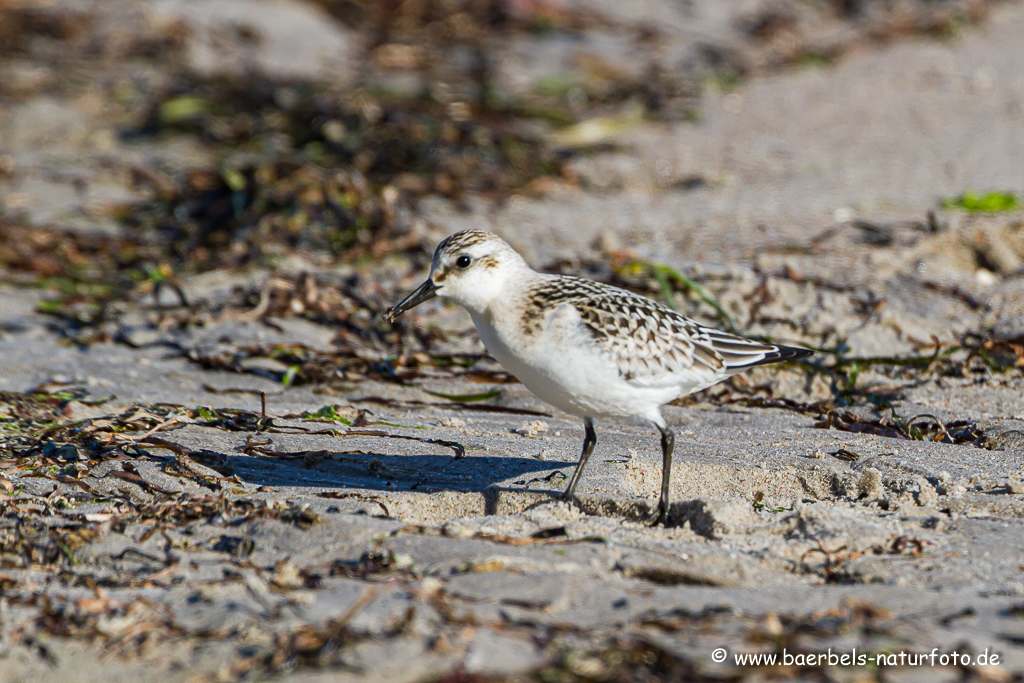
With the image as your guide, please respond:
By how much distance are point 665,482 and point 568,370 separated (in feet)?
1.71

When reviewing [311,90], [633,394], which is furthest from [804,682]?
[311,90]

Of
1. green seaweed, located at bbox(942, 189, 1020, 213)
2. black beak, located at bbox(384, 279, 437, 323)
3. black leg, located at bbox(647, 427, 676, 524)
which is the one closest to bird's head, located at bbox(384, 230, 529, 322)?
black beak, located at bbox(384, 279, 437, 323)

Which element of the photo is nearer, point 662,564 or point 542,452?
point 662,564

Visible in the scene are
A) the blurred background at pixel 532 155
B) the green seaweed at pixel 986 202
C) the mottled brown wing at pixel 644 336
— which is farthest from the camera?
the green seaweed at pixel 986 202

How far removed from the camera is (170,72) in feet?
33.7

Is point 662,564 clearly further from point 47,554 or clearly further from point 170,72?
point 170,72

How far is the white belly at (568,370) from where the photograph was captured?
11.7ft

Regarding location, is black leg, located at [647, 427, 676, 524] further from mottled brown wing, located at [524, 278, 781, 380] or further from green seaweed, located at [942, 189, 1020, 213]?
green seaweed, located at [942, 189, 1020, 213]

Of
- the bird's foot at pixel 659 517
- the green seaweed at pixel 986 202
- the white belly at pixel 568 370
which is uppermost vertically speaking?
the green seaweed at pixel 986 202

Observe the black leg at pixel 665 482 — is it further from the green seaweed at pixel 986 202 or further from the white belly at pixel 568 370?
the green seaweed at pixel 986 202

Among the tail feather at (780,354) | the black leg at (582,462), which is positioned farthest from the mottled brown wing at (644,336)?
the black leg at (582,462)

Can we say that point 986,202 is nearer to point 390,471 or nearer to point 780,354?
point 780,354

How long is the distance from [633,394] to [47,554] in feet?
6.49

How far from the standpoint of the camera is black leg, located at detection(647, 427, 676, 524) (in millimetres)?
3504
